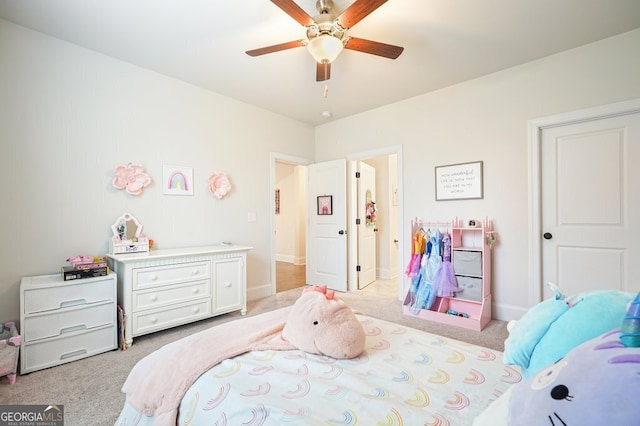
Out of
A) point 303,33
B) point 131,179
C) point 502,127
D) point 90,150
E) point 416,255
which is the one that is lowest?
point 416,255

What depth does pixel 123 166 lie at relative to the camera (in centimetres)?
281

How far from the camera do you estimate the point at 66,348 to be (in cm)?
218

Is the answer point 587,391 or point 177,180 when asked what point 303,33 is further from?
point 587,391

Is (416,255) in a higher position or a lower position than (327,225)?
lower

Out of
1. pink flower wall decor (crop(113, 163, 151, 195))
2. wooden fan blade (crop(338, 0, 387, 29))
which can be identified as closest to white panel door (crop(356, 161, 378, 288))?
wooden fan blade (crop(338, 0, 387, 29))

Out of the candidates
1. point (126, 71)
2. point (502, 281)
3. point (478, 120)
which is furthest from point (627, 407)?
point (126, 71)

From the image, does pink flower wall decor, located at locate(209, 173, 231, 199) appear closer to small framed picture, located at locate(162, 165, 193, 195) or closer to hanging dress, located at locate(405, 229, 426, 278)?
small framed picture, located at locate(162, 165, 193, 195)

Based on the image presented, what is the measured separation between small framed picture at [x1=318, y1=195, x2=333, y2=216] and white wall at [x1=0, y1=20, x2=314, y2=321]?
1298 millimetres

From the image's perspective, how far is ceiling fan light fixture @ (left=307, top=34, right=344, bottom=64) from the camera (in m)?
2.03

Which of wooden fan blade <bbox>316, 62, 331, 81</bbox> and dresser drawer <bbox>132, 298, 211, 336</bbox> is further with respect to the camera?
dresser drawer <bbox>132, 298, 211, 336</bbox>

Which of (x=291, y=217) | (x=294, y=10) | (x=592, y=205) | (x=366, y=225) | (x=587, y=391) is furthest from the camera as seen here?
(x=291, y=217)

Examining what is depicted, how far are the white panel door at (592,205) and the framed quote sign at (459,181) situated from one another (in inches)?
23.4

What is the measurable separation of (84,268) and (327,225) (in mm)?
2989

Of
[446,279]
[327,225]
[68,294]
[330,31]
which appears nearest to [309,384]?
[330,31]
